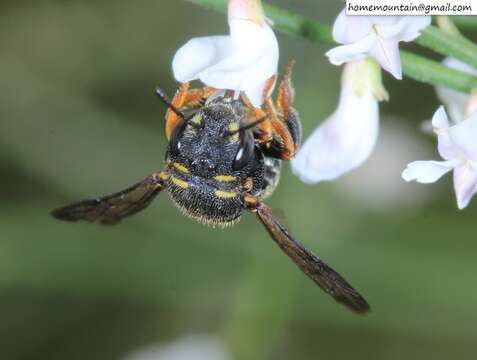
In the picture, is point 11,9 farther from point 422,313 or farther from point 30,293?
point 422,313

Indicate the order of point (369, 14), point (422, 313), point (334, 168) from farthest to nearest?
point (422, 313)
point (334, 168)
point (369, 14)

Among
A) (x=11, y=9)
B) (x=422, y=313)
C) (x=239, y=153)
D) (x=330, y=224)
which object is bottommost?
(x=239, y=153)

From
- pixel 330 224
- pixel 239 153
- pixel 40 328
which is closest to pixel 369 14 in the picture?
pixel 239 153

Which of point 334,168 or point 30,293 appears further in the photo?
point 30,293

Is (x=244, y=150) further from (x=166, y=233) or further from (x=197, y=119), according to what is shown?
(x=166, y=233)

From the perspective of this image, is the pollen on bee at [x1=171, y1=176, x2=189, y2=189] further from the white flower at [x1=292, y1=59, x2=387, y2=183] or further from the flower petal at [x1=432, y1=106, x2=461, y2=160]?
the flower petal at [x1=432, y1=106, x2=461, y2=160]

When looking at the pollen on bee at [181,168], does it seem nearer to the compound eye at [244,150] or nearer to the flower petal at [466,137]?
the compound eye at [244,150]


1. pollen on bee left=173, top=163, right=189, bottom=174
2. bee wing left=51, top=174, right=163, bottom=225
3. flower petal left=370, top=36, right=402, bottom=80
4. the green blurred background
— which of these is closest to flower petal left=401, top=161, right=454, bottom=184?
flower petal left=370, top=36, right=402, bottom=80
